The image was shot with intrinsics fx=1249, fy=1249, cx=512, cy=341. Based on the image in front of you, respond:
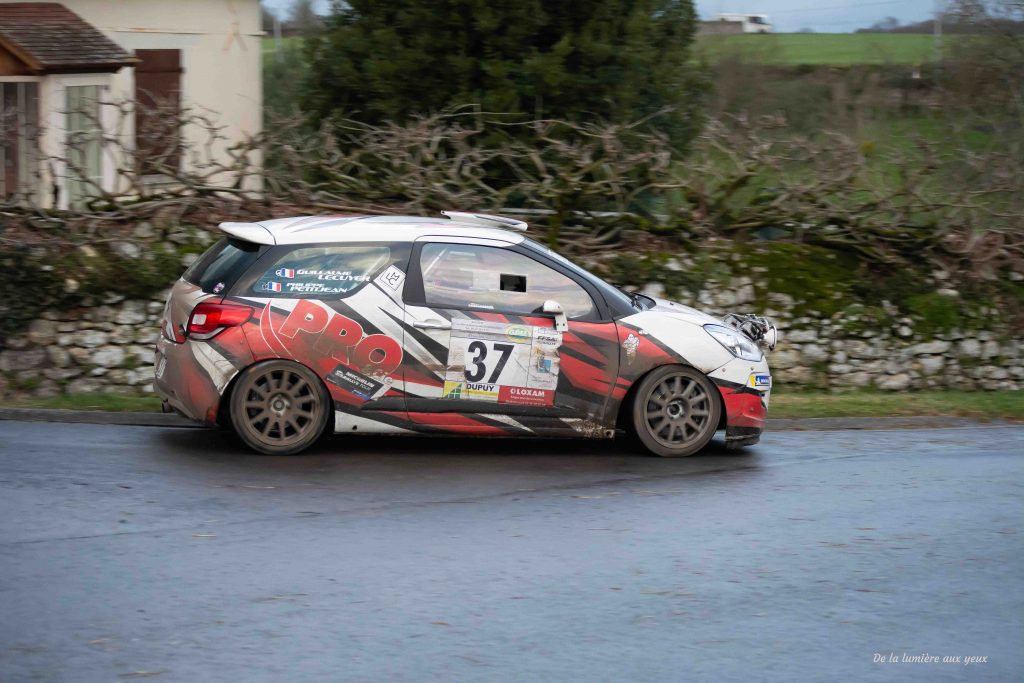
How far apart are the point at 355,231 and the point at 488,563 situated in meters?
3.35

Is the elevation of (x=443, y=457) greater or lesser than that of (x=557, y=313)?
lesser

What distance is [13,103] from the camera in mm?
18094

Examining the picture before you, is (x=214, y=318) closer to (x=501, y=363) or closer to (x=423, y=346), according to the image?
(x=423, y=346)

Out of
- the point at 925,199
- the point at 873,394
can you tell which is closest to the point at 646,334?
the point at 873,394

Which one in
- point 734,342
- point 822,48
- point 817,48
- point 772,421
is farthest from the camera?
point 822,48

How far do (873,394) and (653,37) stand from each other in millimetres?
8288

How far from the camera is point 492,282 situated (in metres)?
9.16

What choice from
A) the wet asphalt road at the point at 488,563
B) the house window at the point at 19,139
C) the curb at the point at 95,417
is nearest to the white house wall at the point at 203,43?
the house window at the point at 19,139

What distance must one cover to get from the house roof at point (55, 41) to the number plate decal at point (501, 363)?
37.7 feet

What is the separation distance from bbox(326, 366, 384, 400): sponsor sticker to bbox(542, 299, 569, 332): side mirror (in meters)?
1.33

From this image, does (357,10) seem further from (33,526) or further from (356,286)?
(33,526)

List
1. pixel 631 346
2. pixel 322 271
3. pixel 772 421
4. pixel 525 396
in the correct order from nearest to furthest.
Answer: pixel 322 271, pixel 525 396, pixel 631 346, pixel 772 421

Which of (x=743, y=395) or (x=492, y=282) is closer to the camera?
(x=492, y=282)

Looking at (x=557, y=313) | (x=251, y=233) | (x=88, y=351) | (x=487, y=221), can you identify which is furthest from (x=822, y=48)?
(x=251, y=233)
